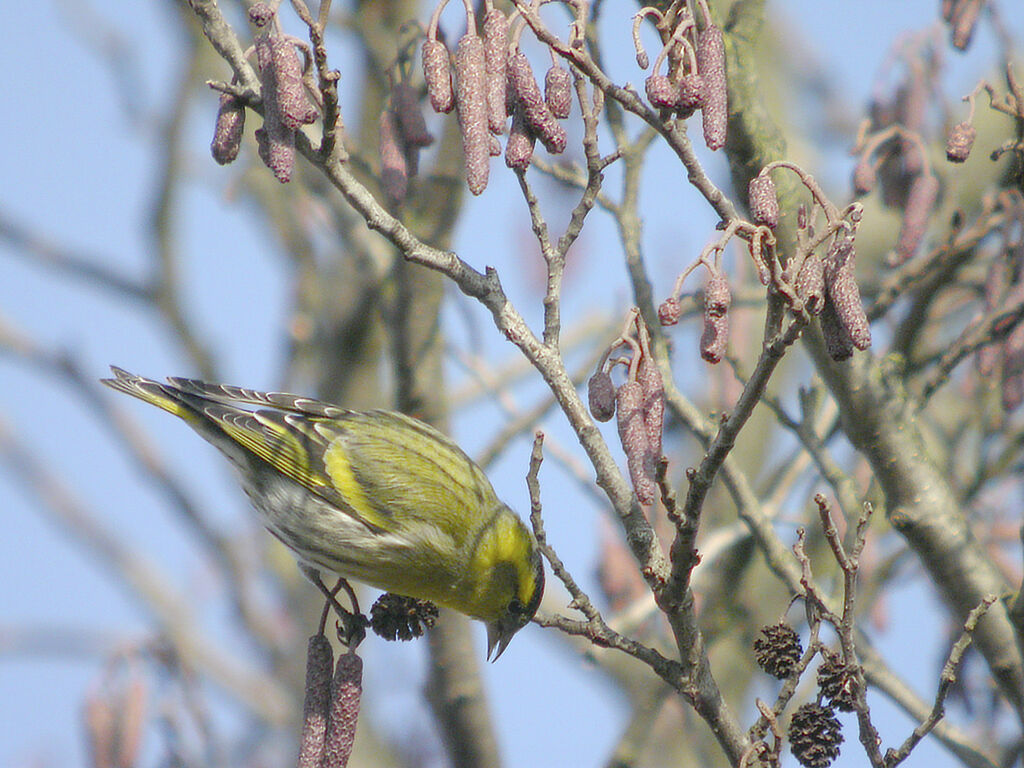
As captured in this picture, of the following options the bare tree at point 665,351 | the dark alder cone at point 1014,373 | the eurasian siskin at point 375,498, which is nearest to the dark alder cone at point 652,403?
the bare tree at point 665,351

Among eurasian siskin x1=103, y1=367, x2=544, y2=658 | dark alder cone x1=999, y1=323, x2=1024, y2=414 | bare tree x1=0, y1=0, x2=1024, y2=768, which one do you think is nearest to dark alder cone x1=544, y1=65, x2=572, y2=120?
bare tree x1=0, y1=0, x2=1024, y2=768

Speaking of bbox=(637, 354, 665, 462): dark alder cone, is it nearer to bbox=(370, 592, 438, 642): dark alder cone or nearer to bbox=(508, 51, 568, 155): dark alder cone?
bbox=(508, 51, 568, 155): dark alder cone

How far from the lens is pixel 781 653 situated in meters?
1.97

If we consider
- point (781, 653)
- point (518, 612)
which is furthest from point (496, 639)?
point (781, 653)

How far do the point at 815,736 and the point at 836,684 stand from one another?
0.34 feet

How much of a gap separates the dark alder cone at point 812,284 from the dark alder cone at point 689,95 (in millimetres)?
373

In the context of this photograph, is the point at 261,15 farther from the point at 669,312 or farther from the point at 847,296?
the point at 847,296

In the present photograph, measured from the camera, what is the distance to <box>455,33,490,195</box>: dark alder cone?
186cm

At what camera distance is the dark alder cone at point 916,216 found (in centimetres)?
275

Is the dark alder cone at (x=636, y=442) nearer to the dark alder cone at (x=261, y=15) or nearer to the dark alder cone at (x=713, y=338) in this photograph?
the dark alder cone at (x=713, y=338)

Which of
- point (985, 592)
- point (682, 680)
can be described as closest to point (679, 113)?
point (682, 680)

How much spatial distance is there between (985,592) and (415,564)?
1547mm

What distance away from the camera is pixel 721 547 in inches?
141

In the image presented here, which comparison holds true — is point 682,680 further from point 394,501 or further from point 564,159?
point 564,159
